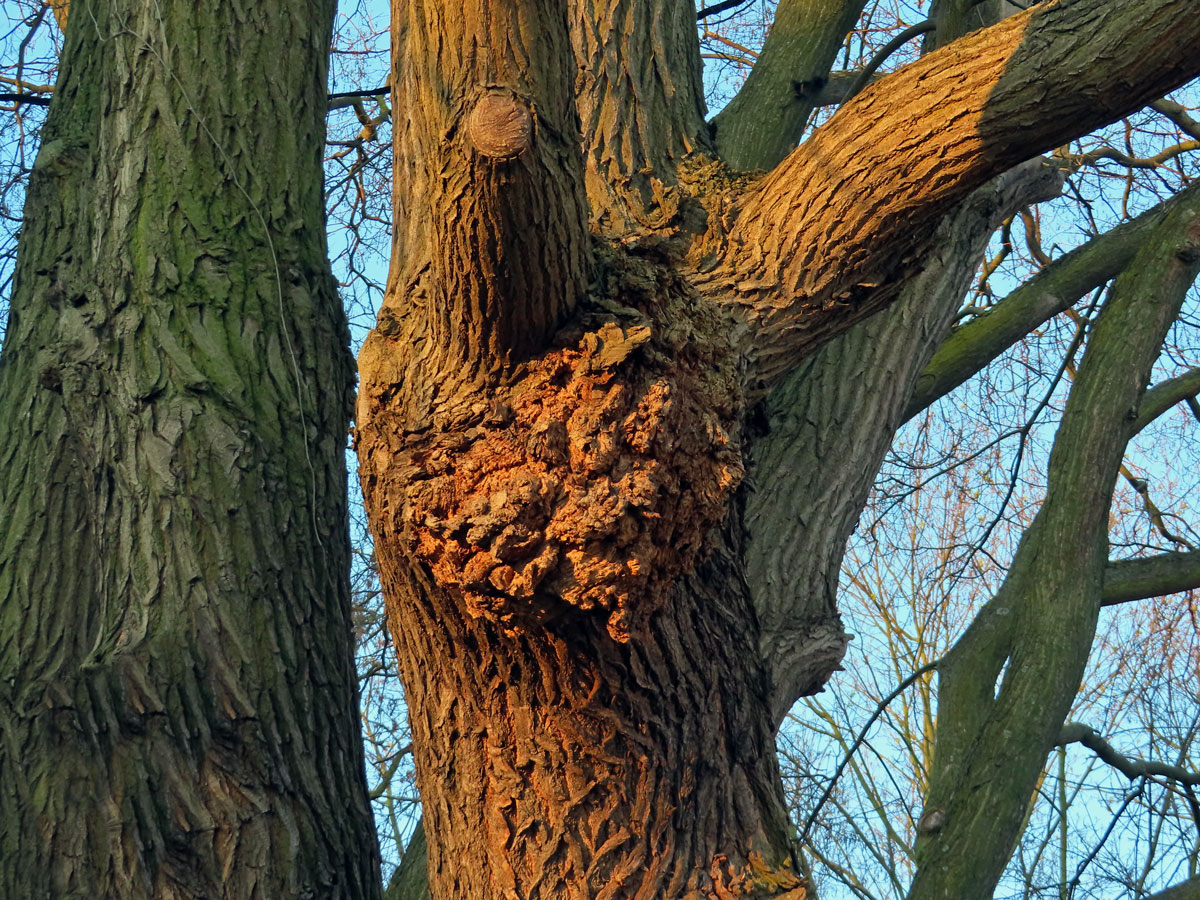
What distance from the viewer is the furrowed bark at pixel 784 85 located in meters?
3.46

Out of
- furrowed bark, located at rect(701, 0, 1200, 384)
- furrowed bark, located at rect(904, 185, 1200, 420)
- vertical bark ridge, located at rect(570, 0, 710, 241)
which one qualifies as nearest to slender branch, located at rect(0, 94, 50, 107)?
vertical bark ridge, located at rect(570, 0, 710, 241)

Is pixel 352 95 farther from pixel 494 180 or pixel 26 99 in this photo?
pixel 494 180

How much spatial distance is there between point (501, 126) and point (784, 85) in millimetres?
2164

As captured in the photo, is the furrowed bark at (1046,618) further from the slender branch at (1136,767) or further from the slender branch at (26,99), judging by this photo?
the slender branch at (26,99)

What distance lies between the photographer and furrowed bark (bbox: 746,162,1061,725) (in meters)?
2.87

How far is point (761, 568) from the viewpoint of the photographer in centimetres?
288

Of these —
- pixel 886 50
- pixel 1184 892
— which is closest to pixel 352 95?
pixel 886 50

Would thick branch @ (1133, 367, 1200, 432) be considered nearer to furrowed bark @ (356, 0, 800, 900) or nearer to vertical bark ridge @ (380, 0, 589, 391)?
furrowed bark @ (356, 0, 800, 900)

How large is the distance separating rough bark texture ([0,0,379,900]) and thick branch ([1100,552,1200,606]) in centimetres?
294

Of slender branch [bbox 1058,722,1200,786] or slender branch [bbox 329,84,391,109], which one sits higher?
slender branch [bbox 329,84,391,109]

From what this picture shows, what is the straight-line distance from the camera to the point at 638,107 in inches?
112

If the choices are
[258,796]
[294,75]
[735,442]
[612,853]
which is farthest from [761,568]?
[294,75]

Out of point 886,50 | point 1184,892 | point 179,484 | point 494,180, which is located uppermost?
point 886,50

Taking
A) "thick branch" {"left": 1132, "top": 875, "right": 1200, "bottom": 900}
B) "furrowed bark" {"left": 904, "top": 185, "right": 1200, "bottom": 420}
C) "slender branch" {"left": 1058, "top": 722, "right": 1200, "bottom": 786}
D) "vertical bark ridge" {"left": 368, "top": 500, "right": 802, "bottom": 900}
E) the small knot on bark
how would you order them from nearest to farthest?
1. the small knot on bark
2. "vertical bark ridge" {"left": 368, "top": 500, "right": 802, "bottom": 900}
3. "thick branch" {"left": 1132, "top": 875, "right": 1200, "bottom": 900}
4. "furrowed bark" {"left": 904, "top": 185, "right": 1200, "bottom": 420}
5. "slender branch" {"left": 1058, "top": 722, "right": 1200, "bottom": 786}
